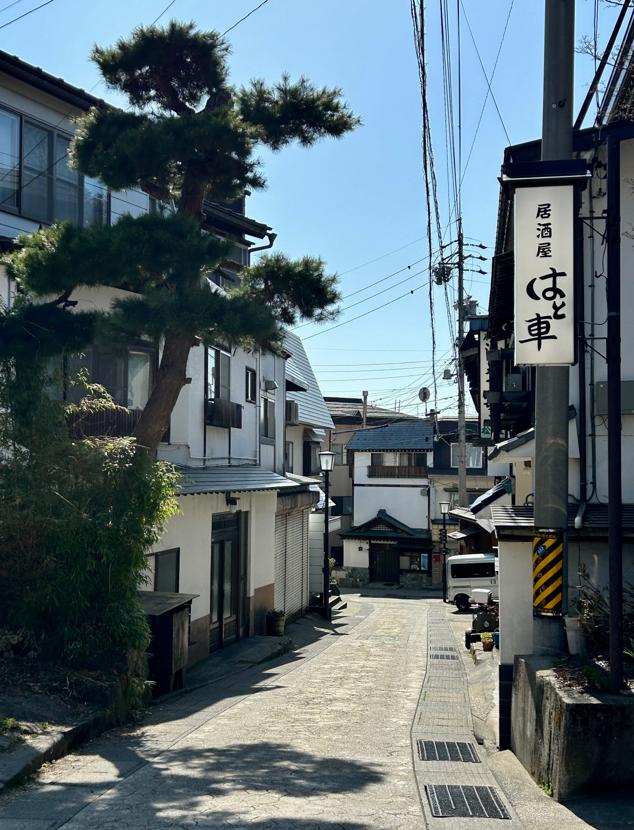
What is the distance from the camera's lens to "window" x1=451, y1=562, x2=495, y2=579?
35188 millimetres

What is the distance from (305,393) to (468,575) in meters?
11.1

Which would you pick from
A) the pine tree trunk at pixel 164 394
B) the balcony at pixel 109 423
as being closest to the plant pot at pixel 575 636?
the pine tree trunk at pixel 164 394

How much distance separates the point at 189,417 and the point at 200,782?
11842 mm

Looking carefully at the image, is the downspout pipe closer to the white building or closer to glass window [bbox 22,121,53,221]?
the white building

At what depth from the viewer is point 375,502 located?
4881 centimetres

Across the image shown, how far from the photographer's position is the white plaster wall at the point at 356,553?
4788 cm

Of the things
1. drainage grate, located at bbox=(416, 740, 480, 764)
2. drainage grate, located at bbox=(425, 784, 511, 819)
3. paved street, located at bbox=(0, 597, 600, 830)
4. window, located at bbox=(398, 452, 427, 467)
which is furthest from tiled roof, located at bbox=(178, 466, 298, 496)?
window, located at bbox=(398, 452, 427, 467)

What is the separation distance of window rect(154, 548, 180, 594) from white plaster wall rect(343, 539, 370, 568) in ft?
104

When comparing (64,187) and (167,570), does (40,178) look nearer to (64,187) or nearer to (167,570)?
(64,187)

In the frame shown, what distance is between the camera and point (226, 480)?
58.1 feet

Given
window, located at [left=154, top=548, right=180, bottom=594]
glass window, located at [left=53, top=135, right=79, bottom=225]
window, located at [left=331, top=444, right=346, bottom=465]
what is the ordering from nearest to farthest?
glass window, located at [left=53, top=135, right=79, bottom=225] < window, located at [left=154, top=548, right=180, bottom=594] < window, located at [left=331, top=444, right=346, bottom=465]

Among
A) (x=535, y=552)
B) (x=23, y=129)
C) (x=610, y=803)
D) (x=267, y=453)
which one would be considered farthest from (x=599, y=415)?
(x=267, y=453)

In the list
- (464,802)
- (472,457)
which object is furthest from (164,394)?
(472,457)

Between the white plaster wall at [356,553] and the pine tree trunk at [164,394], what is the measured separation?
1449 inches
